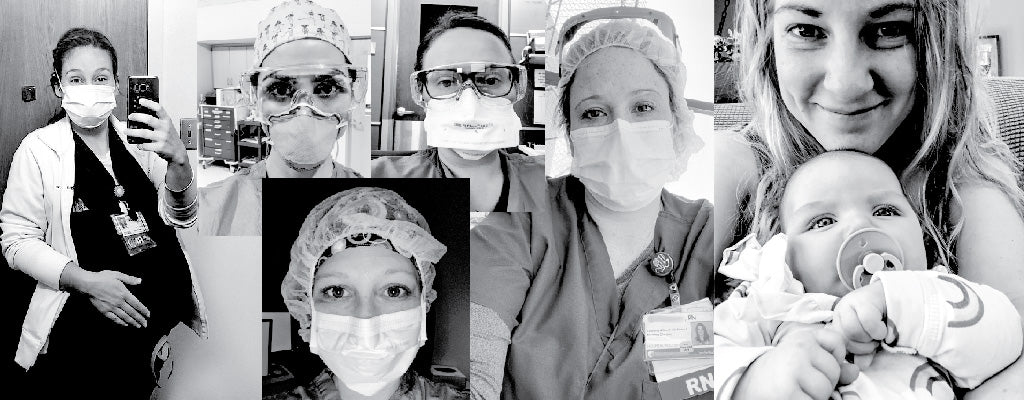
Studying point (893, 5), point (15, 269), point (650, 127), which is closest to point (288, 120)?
point (15, 269)

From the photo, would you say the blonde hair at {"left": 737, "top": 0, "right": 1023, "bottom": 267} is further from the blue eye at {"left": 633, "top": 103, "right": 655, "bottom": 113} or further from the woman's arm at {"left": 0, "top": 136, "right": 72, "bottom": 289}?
the woman's arm at {"left": 0, "top": 136, "right": 72, "bottom": 289}

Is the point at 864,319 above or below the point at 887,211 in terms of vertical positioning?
below

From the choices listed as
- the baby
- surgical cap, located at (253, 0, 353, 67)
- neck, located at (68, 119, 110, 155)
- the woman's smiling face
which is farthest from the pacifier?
neck, located at (68, 119, 110, 155)

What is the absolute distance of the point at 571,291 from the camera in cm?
197

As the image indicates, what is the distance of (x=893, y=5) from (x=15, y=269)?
2.36 metres

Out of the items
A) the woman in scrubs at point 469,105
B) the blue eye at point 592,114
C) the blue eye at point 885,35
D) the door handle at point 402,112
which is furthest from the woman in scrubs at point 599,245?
the blue eye at point 885,35

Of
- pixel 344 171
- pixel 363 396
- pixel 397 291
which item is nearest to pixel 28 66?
pixel 344 171

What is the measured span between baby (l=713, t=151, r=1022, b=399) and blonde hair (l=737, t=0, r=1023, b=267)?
0.05 metres

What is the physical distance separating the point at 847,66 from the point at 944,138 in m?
0.31

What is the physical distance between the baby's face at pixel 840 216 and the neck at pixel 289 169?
121 centimetres

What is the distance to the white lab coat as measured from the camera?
1.94 meters

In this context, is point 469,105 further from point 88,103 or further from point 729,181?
point 88,103

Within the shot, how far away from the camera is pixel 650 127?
6.38ft

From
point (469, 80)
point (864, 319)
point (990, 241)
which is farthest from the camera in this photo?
point (469, 80)
